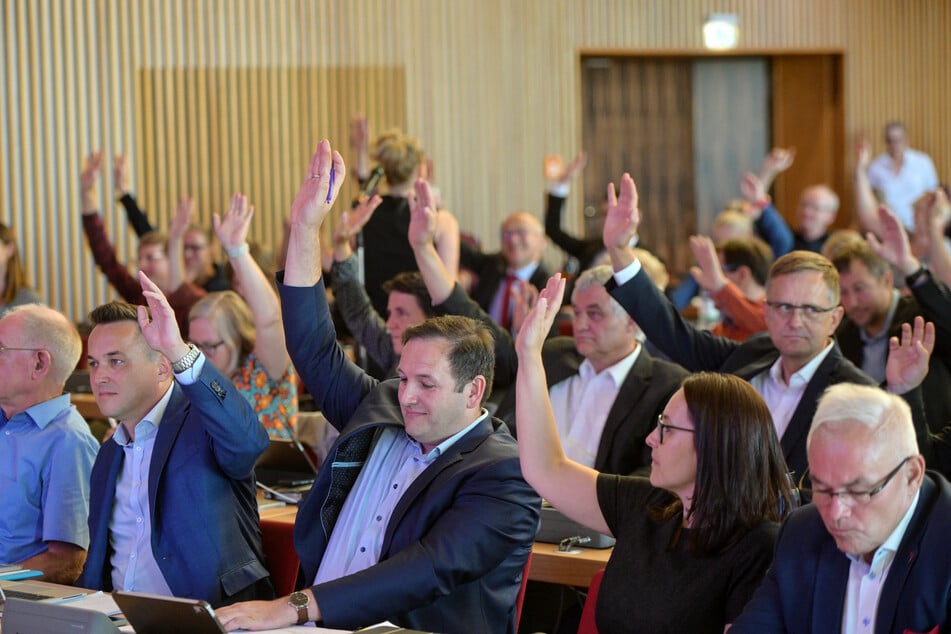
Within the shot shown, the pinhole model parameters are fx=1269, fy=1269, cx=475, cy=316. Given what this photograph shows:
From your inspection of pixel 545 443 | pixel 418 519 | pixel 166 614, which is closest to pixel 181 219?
pixel 418 519

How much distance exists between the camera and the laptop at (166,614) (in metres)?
2.37

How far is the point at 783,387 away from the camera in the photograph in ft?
13.7

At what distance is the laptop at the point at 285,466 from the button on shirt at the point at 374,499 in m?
1.20

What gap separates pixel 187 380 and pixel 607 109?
26.9ft

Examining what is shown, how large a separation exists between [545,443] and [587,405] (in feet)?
5.29

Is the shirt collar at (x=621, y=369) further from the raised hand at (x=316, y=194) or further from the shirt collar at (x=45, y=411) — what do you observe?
the shirt collar at (x=45, y=411)

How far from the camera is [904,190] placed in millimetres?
10758

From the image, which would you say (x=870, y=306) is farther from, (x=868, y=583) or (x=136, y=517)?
(x=136, y=517)

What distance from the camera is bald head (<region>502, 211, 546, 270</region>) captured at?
7.51 metres

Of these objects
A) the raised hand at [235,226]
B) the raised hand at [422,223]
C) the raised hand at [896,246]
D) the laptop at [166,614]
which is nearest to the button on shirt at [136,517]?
the laptop at [166,614]

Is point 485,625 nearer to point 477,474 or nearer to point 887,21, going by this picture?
point 477,474

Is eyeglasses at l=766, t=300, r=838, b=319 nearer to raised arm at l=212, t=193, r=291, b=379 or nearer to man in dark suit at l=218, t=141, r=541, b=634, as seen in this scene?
man in dark suit at l=218, t=141, r=541, b=634

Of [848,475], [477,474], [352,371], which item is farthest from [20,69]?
[848,475]

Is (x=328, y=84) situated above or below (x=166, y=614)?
above
